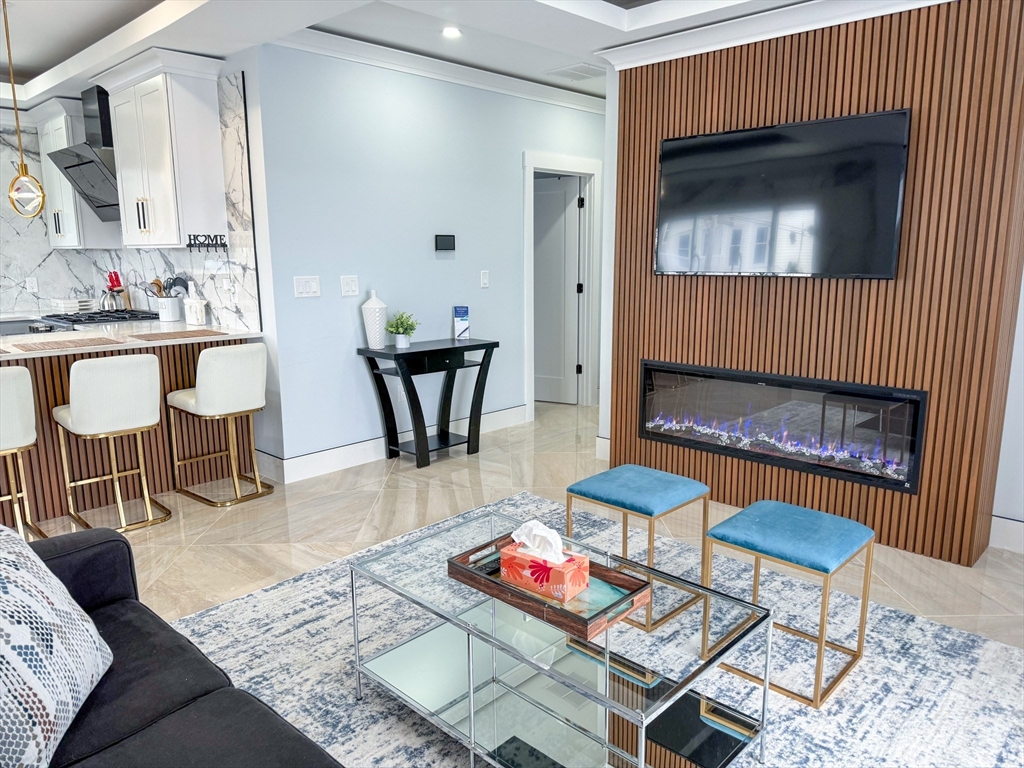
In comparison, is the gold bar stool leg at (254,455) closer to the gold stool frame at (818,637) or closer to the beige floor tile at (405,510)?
the beige floor tile at (405,510)

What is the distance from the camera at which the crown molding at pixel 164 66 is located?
4043 millimetres

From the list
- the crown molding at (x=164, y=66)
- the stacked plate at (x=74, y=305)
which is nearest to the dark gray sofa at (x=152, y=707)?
the crown molding at (x=164, y=66)

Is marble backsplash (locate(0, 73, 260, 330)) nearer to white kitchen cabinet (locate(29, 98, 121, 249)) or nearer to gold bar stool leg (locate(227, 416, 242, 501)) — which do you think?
white kitchen cabinet (locate(29, 98, 121, 249))

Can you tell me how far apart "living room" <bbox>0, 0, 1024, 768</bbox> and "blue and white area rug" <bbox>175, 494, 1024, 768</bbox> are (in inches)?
0.6

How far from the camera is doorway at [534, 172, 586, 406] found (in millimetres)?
6320

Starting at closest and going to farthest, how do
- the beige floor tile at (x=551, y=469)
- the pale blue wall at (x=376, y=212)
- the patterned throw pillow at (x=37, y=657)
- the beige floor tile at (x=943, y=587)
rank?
the patterned throw pillow at (x=37, y=657) → the beige floor tile at (x=943, y=587) → the pale blue wall at (x=376, y=212) → the beige floor tile at (x=551, y=469)

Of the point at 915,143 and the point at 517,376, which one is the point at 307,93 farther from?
the point at 915,143

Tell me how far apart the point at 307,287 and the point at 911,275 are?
332cm

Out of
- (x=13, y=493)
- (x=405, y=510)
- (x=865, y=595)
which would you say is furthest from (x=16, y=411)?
(x=865, y=595)

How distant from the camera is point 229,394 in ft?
13.2

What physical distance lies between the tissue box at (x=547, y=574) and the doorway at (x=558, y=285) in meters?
4.49

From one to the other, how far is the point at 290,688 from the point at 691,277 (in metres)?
2.89

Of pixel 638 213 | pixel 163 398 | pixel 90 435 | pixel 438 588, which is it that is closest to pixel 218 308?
pixel 163 398

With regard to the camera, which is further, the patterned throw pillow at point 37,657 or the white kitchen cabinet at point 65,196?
the white kitchen cabinet at point 65,196
